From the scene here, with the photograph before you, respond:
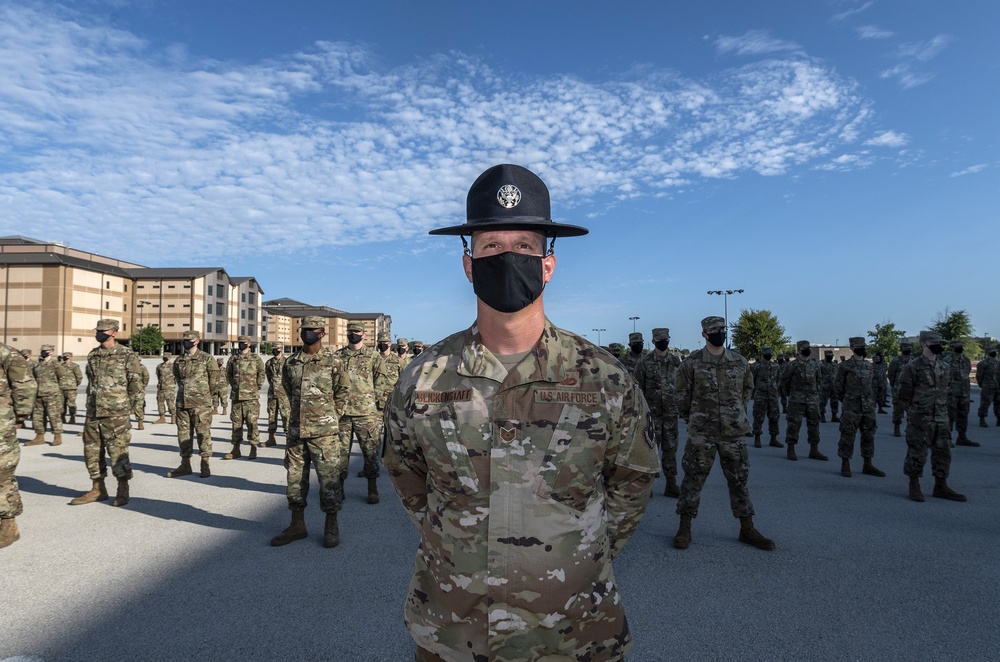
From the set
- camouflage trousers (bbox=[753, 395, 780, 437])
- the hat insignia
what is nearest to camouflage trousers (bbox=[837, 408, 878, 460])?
camouflage trousers (bbox=[753, 395, 780, 437])

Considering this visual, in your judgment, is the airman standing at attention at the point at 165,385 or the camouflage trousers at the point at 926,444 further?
the airman standing at attention at the point at 165,385

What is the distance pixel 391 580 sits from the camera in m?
4.80

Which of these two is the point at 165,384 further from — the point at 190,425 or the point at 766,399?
the point at 766,399

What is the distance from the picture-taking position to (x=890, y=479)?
28.9 ft

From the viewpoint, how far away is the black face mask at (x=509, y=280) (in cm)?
195

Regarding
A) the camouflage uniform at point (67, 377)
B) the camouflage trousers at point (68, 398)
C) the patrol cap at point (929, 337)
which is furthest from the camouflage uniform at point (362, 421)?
the camouflage trousers at point (68, 398)

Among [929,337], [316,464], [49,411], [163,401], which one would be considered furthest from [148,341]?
[929,337]

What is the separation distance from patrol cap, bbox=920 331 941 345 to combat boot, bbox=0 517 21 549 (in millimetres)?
12021

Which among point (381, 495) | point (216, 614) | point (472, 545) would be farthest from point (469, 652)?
point (381, 495)

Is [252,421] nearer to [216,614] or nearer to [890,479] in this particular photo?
[216,614]

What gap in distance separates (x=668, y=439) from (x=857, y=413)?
4.05 m

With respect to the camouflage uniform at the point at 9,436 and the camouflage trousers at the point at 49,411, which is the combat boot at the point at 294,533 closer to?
the camouflage uniform at the point at 9,436

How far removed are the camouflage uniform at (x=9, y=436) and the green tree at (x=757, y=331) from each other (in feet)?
199

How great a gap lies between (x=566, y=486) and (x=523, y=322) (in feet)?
2.05
